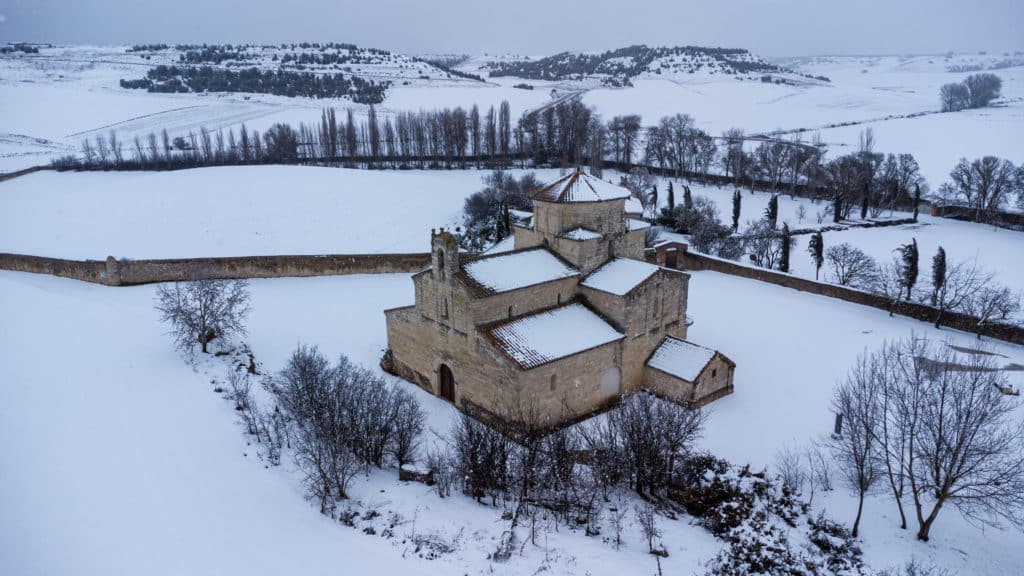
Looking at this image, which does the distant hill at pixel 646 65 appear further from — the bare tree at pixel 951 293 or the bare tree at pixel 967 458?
Answer: the bare tree at pixel 967 458

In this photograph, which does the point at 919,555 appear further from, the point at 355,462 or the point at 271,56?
the point at 271,56

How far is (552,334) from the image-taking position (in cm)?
2003

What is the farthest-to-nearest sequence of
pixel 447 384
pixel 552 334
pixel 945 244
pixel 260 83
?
pixel 260 83 → pixel 945 244 → pixel 447 384 → pixel 552 334

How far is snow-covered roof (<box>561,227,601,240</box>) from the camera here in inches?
866

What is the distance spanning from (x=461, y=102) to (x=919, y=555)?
9094cm

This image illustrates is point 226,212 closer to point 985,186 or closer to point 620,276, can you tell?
point 620,276

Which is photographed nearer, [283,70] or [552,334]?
[552,334]

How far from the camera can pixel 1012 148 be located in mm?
60219

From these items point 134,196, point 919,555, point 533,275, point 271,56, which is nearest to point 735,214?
point 533,275

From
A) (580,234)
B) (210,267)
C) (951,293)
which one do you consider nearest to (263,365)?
(210,267)

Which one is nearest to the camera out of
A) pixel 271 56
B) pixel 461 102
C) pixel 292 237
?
pixel 292 237

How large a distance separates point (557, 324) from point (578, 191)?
208 inches

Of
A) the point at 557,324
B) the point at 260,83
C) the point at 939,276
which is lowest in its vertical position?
the point at 939,276

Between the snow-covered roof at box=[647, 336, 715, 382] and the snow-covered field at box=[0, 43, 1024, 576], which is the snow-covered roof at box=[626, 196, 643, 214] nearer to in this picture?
the snow-covered field at box=[0, 43, 1024, 576]
